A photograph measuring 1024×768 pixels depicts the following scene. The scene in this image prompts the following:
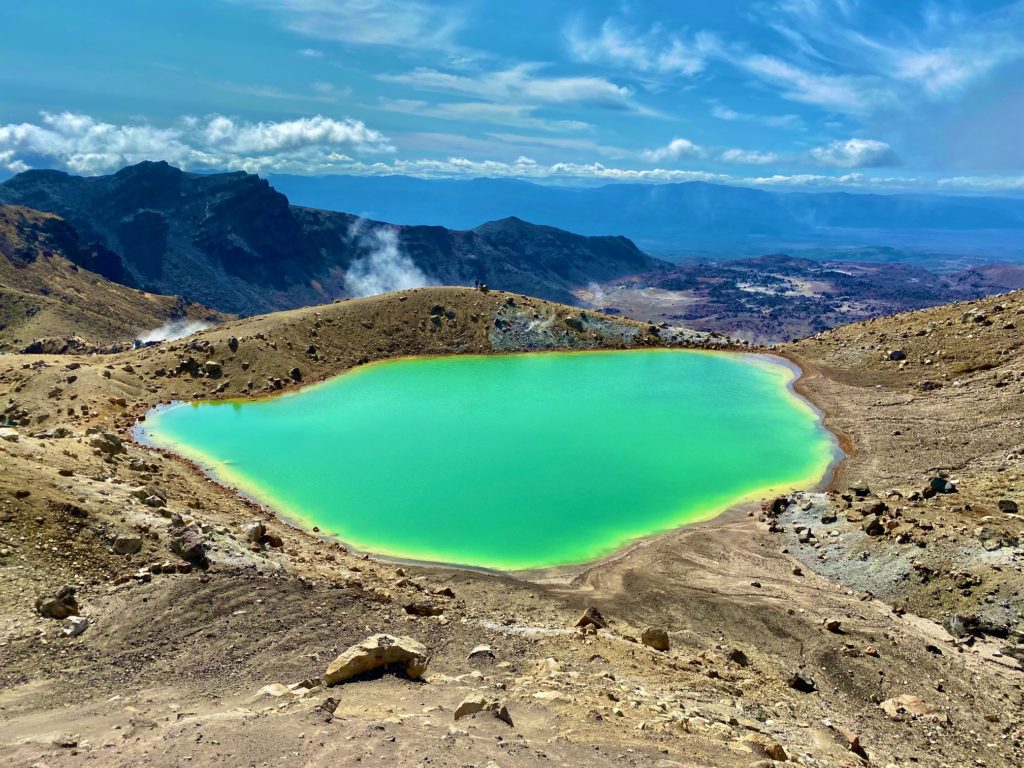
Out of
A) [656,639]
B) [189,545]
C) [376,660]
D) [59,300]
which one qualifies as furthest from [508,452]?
[59,300]

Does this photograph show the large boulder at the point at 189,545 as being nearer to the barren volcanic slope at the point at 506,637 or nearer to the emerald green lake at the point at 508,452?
the barren volcanic slope at the point at 506,637

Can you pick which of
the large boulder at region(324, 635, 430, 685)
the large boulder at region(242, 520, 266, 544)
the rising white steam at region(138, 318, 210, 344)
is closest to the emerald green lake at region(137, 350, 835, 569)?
the large boulder at region(242, 520, 266, 544)

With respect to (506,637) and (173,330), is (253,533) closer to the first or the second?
(506,637)

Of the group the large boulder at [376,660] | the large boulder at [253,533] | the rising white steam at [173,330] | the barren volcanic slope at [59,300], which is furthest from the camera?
the rising white steam at [173,330]

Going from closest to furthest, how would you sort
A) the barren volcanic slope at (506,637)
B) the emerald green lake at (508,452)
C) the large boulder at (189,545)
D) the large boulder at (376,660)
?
the barren volcanic slope at (506,637)
the large boulder at (376,660)
the large boulder at (189,545)
the emerald green lake at (508,452)

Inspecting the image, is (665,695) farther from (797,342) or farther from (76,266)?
(76,266)

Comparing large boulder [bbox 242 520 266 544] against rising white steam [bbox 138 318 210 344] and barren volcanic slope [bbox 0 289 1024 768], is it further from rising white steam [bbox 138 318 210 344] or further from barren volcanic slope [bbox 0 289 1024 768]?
rising white steam [bbox 138 318 210 344]

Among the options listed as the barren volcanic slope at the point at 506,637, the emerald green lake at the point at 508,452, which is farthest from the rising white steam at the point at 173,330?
the barren volcanic slope at the point at 506,637
